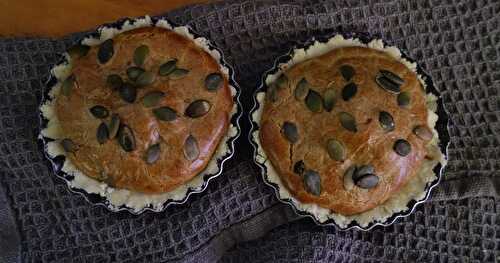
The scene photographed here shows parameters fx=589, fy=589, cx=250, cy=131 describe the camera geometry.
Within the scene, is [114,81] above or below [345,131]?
above

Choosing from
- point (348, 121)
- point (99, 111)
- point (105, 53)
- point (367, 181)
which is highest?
point (105, 53)

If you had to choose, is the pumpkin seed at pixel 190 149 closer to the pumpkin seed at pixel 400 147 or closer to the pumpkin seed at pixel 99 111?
the pumpkin seed at pixel 99 111

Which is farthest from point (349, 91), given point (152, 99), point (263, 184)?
point (152, 99)

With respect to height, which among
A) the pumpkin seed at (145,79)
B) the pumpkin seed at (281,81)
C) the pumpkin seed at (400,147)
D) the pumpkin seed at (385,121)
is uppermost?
the pumpkin seed at (145,79)

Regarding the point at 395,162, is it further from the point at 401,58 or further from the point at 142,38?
the point at 142,38

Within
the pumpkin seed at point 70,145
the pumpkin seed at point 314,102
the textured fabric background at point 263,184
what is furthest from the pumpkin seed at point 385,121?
the pumpkin seed at point 70,145

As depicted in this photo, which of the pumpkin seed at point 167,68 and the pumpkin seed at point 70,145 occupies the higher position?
the pumpkin seed at point 167,68

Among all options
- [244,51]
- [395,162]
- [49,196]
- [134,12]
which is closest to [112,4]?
[134,12]

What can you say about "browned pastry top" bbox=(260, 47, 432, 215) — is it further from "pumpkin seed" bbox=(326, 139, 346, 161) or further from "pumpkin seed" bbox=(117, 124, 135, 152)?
"pumpkin seed" bbox=(117, 124, 135, 152)

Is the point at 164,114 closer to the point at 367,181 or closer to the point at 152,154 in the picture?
the point at 152,154
